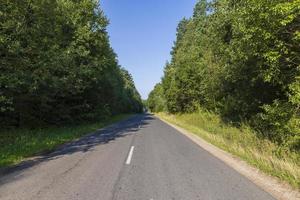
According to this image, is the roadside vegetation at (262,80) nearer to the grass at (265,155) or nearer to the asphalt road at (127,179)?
the grass at (265,155)

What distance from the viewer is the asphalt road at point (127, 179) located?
7.30 meters

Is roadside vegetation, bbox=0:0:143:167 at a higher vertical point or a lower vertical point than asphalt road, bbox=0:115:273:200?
higher

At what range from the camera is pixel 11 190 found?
7.77 metres

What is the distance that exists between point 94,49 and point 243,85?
18.8m

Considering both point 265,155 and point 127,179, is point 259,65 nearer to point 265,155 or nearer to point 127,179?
point 265,155

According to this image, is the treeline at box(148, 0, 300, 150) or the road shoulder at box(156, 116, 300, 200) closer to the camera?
the road shoulder at box(156, 116, 300, 200)

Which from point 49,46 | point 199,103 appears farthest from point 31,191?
point 199,103

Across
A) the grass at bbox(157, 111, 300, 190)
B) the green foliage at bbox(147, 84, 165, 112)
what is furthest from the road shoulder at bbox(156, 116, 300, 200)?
the green foliage at bbox(147, 84, 165, 112)

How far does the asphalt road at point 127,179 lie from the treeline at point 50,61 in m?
6.23

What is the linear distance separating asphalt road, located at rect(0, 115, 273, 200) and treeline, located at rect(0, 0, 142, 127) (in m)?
6.23

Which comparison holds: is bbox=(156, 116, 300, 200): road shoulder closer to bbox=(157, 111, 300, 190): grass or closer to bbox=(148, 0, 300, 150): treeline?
bbox=(157, 111, 300, 190): grass

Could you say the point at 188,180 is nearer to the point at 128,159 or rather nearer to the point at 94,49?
the point at 128,159

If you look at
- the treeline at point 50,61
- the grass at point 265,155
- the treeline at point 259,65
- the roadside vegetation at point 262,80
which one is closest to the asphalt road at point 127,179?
the grass at point 265,155

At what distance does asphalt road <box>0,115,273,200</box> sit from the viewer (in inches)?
287
